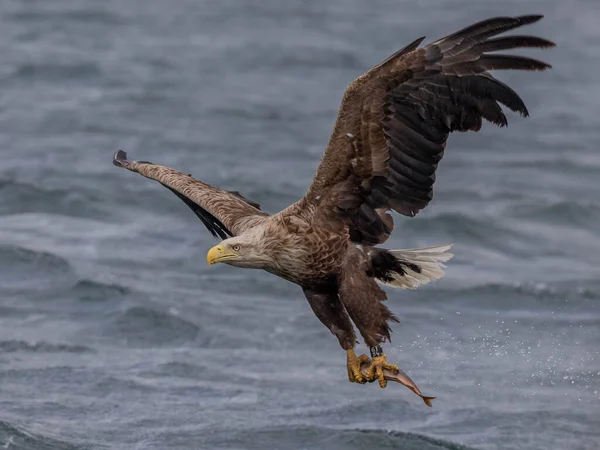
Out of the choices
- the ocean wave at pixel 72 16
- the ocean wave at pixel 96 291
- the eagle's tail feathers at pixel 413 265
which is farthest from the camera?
the ocean wave at pixel 72 16

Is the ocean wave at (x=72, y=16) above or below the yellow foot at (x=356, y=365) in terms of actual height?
above

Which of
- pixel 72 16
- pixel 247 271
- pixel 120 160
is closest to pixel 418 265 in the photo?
pixel 120 160

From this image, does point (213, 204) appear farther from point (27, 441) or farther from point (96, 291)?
point (96, 291)

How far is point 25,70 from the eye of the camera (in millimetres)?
21984

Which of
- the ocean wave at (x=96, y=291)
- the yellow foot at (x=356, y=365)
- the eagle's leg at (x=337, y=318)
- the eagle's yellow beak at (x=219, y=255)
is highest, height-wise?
the eagle's yellow beak at (x=219, y=255)

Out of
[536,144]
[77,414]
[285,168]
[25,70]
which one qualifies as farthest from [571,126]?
[77,414]

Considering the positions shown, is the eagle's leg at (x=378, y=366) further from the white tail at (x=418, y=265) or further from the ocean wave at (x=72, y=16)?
the ocean wave at (x=72, y=16)

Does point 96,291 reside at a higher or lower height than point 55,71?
lower

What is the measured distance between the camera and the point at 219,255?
8.43 metres

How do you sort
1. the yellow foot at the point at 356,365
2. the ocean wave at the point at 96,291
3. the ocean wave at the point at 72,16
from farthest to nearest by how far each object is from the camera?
1. the ocean wave at the point at 72,16
2. the ocean wave at the point at 96,291
3. the yellow foot at the point at 356,365

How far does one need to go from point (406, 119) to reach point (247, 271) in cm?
678

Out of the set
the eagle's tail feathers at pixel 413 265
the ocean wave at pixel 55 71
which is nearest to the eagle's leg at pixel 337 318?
the eagle's tail feathers at pixel 413 265

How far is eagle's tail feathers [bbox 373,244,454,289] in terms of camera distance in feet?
29.0

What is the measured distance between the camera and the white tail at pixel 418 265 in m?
8.85
